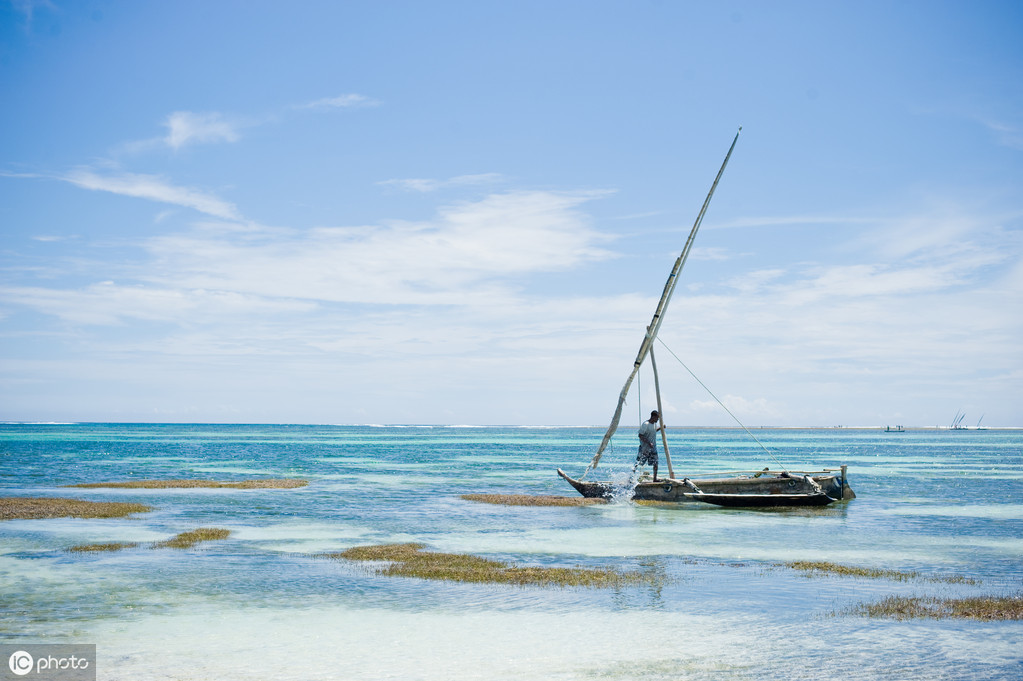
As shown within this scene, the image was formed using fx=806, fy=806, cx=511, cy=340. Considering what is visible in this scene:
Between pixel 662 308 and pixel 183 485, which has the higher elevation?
pixel 662 308

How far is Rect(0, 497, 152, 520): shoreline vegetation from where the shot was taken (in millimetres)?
27936

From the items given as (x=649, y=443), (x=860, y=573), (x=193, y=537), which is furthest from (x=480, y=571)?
(x=649, y=443)

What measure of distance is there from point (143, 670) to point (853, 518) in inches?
1025

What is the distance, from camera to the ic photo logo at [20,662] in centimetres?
1112

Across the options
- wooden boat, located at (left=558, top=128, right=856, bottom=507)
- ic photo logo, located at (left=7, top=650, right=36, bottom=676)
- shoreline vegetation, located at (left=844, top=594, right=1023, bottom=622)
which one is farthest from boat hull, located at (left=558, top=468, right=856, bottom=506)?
ic photo logo, located at (left=7, top=650, right=36, bottom=676)

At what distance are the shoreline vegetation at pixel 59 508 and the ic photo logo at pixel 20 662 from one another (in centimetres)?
1784

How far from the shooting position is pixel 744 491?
32750mm

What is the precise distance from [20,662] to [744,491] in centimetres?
2695

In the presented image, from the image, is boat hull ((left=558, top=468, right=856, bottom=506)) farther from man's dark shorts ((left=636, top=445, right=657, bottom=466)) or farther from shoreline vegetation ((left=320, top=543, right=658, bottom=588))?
shoreline vegetation ((left=320, top=543, right=658, bottom=588))

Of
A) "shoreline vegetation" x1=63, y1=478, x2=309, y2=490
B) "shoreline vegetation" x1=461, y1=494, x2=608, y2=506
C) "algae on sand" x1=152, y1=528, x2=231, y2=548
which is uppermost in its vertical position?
"algae on sand" x1=152, y1=528, x2=231, y2=548

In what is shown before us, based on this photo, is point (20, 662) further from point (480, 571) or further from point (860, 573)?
point (860, 573)

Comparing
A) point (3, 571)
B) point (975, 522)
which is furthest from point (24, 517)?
point (975, 522)

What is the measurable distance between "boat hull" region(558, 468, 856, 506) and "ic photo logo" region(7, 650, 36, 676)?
25079mm

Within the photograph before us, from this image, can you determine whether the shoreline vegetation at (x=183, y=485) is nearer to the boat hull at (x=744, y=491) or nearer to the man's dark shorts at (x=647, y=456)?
the man's dark shorts at (x=647, y=456)
